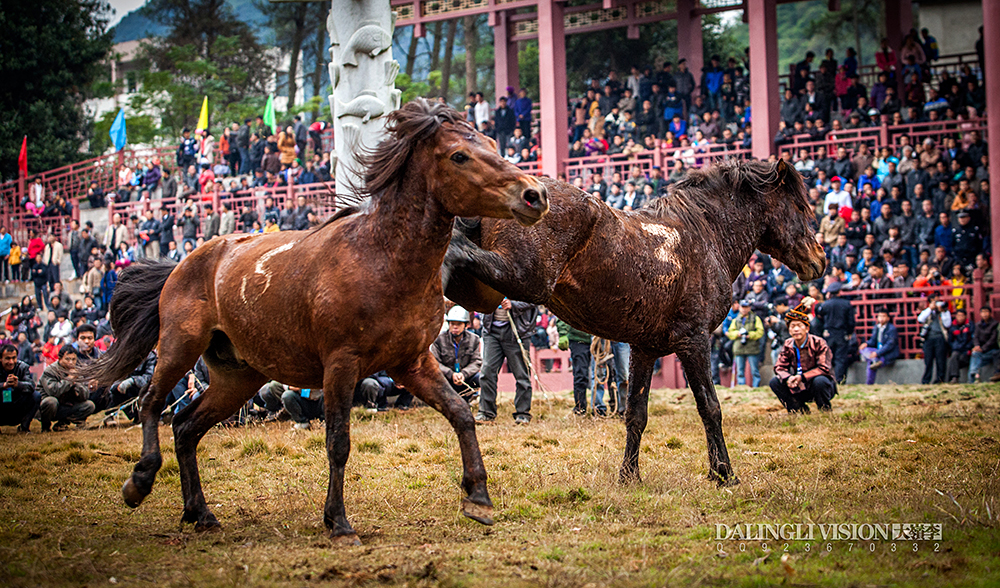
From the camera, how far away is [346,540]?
4.95 m

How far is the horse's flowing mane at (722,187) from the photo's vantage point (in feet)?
23.7

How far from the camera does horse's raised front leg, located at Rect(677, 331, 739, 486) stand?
6.75 meters

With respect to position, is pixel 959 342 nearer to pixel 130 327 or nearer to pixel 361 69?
pixel 361 69

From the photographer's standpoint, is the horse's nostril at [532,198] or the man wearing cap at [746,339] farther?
the man wearing cap at [746,339]

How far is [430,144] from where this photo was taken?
17.4ft

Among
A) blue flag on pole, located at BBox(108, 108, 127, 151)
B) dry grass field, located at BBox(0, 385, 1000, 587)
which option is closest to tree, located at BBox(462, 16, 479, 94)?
blue flag on pole, located at BBox(108, 108, 127, 151)

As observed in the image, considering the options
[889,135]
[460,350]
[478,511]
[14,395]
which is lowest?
[478,511]

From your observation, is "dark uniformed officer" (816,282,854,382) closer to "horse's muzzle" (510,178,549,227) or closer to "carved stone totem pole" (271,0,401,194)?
"carved stone totem pole" (271,0,401,194)

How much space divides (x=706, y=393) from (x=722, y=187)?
69.4 inches

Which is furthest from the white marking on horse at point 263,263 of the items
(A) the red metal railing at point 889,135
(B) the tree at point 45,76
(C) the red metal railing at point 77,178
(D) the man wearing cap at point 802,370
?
(B) the tree at point 45,76

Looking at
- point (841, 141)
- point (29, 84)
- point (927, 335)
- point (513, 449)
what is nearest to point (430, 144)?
point (513, 449)

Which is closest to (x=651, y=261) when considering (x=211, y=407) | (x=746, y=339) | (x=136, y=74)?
(x=211, y=407)

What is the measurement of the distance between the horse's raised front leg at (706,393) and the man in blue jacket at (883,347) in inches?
360

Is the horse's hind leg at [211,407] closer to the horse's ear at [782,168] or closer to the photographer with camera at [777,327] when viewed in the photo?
the horse's ear at [782,168]
